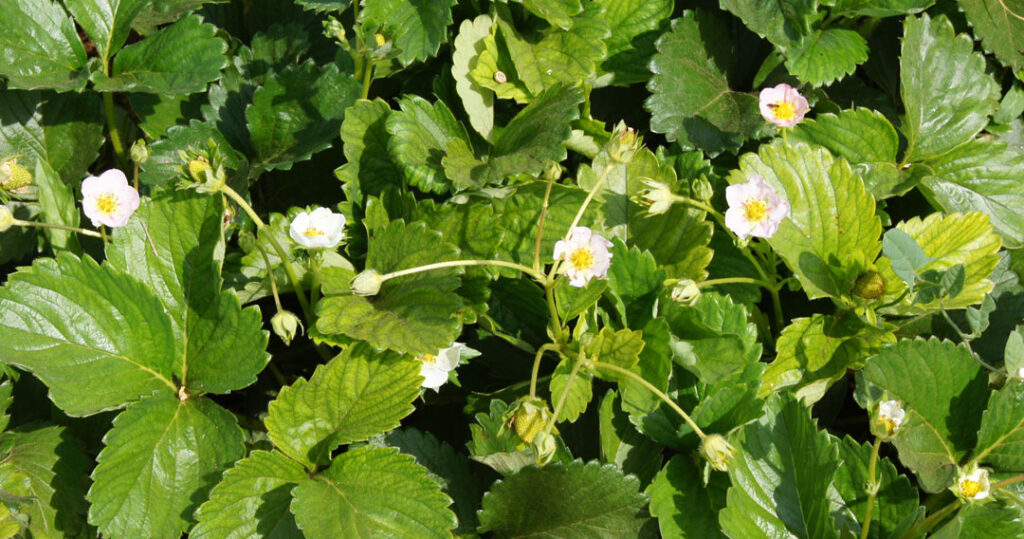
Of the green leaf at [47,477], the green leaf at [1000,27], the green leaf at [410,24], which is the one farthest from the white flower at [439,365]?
the green leaf at [1000,27]

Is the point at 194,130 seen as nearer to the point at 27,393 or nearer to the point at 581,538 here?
the point at 27,393

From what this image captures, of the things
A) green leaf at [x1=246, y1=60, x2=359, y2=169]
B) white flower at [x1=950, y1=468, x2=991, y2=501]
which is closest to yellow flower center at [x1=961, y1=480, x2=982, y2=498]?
white flower at [x1=950, y1=468, x2=991, y2=501]

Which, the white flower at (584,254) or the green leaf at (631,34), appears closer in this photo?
the white flower at (584,254)

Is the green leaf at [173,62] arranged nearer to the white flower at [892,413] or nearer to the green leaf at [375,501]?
the green leaf at [375,501]

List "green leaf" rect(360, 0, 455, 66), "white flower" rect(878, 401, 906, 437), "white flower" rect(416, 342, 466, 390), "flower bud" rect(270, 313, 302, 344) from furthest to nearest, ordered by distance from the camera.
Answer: "green leaf" rect(360, 0, 455, 66)
"white flower" rect(416, 342, 466, 390)
"flower bud" rect(270, 313, 302, 344)
"white flower" rect(878, 401, 906, 437)

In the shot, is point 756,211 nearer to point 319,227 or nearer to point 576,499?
point 576,499

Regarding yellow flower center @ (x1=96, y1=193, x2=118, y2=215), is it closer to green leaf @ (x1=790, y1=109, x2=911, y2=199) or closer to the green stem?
the green stem
